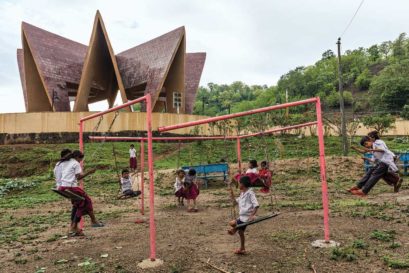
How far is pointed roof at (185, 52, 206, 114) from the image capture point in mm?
40469

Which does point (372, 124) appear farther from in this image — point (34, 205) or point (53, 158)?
point (34, 205)

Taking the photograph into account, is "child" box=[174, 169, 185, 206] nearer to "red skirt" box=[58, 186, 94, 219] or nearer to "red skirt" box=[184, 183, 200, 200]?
"red skirt" box=[184, 183, 200, 200]

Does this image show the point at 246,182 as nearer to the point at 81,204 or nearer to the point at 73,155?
the point at 81,204

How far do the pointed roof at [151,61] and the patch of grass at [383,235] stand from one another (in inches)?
1136

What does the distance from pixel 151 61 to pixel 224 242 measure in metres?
33.6

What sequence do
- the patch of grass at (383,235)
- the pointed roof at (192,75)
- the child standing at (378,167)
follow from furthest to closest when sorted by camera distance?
the pointed roof at (192,75)
the child standing at (378,167)
the patch of grass at (383,235)

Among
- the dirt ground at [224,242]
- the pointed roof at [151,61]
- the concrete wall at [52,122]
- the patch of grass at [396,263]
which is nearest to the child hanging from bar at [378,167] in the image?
the dirt ground at [224,242]

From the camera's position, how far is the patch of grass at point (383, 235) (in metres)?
6.02

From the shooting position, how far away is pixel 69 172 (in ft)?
23.5

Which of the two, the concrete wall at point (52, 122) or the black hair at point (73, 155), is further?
the concrete wall at point (52, 122)

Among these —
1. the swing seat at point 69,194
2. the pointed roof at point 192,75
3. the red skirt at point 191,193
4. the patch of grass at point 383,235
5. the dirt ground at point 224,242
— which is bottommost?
the dirt ground at point 224,242

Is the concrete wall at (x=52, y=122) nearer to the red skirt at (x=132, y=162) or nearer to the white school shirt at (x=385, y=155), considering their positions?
the red skirt at (x=132, y=162)

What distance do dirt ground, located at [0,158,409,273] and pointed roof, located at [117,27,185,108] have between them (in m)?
25.7

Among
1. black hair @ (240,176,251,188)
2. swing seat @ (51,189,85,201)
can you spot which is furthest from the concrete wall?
black hair @ (240,176,251,188)
